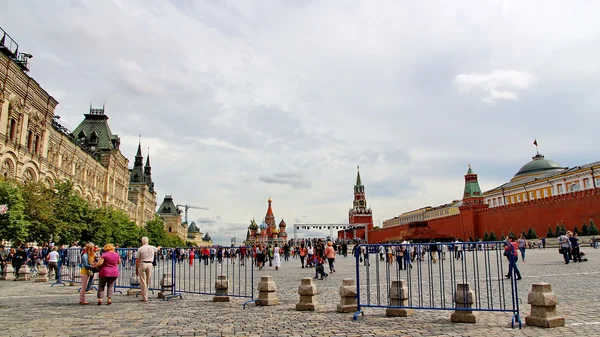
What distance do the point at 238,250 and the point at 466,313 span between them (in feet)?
21.4

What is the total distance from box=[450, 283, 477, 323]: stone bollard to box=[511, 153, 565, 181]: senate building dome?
80169 millimetres

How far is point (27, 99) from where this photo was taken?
3041cm

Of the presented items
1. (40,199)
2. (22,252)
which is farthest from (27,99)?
(22,252)

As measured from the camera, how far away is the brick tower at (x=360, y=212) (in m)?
127

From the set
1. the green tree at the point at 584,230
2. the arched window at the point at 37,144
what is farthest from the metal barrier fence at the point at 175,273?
the green tree at the point at 584,230

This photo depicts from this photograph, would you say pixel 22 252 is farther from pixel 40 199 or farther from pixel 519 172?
pixel 519 172

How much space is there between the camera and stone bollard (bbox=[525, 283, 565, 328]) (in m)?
6.99

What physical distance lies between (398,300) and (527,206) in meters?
52.4

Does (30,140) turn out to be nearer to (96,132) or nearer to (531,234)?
(96,132)

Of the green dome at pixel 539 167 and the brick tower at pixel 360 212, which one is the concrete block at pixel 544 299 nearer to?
the green dome at pixel 539 167

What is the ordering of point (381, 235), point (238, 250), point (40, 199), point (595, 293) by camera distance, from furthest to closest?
point (381, 235) < point (40, 199) < point (238, 250) < point (595, 293)

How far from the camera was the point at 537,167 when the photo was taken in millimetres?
80188

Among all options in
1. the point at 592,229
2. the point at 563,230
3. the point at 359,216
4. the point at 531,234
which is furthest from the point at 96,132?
the point at 359,216

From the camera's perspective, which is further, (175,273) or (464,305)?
(175,273)
